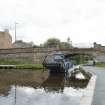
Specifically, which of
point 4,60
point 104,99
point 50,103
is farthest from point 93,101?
point 4,60

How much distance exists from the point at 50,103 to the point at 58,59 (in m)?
31.6

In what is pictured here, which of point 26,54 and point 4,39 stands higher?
point 4,39

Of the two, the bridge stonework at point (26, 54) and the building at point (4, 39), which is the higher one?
the building at point (4, 39)

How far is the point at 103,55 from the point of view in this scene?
69000 mm

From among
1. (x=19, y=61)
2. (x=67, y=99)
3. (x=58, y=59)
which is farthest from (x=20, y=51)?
(x=67, y=99)

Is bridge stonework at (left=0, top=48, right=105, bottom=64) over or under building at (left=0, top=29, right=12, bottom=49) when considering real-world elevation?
under

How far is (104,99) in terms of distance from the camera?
1263cm

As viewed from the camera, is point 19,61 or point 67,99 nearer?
point 67,99

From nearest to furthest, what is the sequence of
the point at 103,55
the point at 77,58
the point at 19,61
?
the point at 103,55
the point at 19,61
the point at 77,58

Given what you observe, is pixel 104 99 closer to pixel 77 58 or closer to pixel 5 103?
pixel 5 103

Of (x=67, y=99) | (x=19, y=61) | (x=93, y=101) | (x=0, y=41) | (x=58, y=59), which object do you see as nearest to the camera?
(x=93, y=101)

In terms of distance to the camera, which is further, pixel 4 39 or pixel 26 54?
pixel 4 39

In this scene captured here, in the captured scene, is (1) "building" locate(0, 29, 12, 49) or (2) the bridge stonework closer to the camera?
(2) the bridge stonework

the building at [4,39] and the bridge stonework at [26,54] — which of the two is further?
the building at [4,39]
